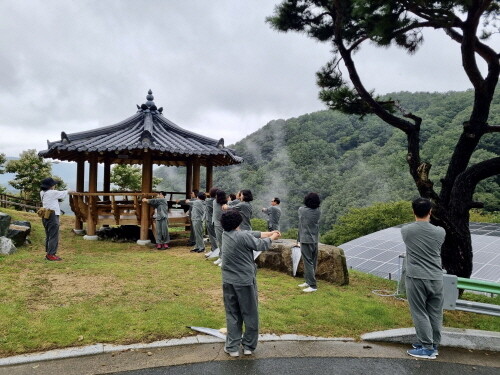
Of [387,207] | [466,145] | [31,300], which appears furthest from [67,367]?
[387,207]

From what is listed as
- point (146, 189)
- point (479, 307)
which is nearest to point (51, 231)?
point (146, 189)

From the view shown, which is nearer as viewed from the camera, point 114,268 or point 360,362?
point 360,362

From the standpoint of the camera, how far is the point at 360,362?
4.12 m

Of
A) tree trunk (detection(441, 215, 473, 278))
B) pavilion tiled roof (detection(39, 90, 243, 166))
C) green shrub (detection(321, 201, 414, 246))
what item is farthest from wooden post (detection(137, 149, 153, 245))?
green shrub (detection(321, 201, 414, 246))

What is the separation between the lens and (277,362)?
13.2 feet

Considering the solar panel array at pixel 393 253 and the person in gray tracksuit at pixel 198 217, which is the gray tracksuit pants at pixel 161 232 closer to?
the person in gray tracksuit at pixel 198 217

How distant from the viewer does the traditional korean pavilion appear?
10.9 metres

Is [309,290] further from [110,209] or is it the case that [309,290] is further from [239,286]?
[110,209]

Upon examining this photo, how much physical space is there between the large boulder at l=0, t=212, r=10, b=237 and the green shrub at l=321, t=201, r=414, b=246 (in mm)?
24990

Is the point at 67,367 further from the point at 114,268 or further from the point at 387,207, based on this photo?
the point at 387,207

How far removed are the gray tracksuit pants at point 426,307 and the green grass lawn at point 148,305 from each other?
95cm

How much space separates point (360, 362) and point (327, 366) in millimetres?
409

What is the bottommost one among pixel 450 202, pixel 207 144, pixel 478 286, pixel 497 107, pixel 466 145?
pixel 478 286

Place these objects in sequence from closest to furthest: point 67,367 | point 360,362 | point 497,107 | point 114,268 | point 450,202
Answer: point 67,367 < point 360,362 < point 450,202 < point 114,268 < point 497,107
